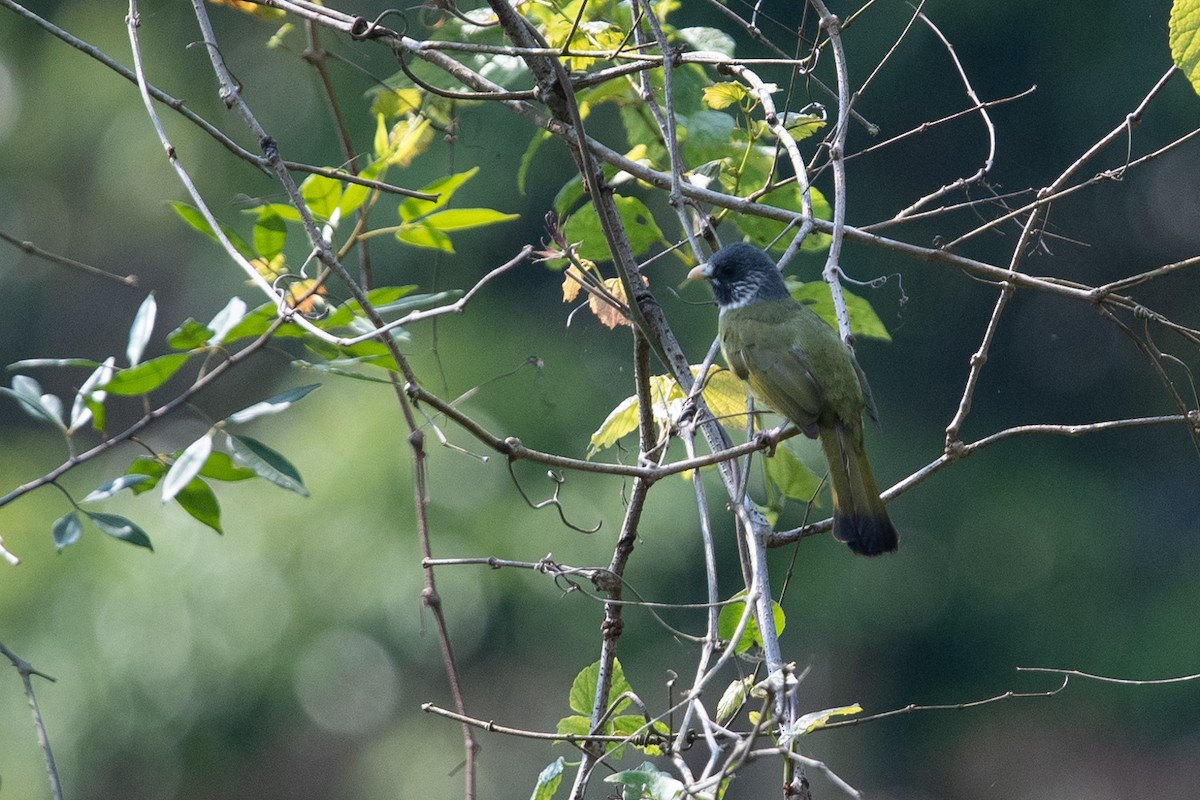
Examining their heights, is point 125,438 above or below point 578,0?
below

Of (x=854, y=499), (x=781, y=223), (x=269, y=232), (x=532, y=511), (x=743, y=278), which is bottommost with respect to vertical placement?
(x=532, y=511)

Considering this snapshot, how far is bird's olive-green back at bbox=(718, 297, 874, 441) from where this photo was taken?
2.77 m

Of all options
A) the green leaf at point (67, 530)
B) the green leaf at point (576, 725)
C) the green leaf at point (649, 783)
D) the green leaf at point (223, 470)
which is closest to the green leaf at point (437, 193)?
the green leaf at point (223, 470)

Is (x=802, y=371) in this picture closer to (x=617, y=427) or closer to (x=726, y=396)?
(x=726, y=396)

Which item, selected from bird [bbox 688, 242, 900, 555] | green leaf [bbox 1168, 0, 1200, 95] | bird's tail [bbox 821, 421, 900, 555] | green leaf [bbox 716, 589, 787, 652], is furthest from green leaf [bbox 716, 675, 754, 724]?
green leaf [bbox 1168, 0, 1200, 95]

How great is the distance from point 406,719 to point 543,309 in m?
2.87

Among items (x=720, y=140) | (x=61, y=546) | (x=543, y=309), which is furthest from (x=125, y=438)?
(x=543, y=309)

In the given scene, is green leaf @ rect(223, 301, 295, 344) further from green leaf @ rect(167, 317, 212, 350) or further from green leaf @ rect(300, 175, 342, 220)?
green leaf @ rect(300, 175, 342, 220)

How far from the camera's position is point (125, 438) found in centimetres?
148

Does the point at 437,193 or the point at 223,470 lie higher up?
the point at 437,193

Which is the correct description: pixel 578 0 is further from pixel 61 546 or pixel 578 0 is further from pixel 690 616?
pixel 690 616

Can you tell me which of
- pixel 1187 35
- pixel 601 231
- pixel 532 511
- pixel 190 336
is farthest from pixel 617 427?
pixel 532 511

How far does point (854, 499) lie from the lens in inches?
100

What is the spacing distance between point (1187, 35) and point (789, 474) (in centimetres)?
98
